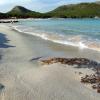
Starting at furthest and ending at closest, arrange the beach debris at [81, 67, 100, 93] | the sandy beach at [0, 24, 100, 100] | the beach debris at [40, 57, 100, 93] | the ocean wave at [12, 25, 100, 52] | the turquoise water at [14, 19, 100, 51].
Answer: the turquoise water at [14, 19, 100, 51]
the ocean wave at [12, 25, 100, 52]
the beach debris at [40, 57, 100, 93]
the beach debris at [81, 67, 100, 93]
the sandy beach at [0, 24, 100, 100]

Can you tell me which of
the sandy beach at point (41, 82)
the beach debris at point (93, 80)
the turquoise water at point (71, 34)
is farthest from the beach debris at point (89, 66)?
the turquoise water at point (71, 34)

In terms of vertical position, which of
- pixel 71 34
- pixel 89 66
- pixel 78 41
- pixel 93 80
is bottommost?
pixel 71 34

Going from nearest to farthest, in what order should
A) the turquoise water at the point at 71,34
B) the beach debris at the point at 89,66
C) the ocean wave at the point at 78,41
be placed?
the beach debris at the point at 89,66 < the ocean wave at the point at 78,41 < the turquoise water at the point at 71,34

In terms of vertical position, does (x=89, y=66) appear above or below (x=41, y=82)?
below

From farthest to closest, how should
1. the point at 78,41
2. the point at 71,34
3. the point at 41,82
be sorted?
the point at 71,34
the point at 78,41
the point at 41,82

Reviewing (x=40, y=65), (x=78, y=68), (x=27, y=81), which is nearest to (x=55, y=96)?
(x=27, y=81)

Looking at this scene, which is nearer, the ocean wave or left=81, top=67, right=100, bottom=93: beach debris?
left=81, top=67, right=100, bottom=93: beach debris

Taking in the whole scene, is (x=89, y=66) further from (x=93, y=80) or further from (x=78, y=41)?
(x=78, y=41)

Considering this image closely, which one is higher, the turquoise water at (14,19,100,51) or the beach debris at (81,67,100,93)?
the beach debris at (81,67,100,93)

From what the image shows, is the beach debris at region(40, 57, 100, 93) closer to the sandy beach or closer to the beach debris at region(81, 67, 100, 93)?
the beach debris at region(81, 67, 100, 93)

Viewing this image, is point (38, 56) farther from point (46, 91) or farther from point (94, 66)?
point (46, 91)

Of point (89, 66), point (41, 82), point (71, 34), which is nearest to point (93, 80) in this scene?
point (41, 82)

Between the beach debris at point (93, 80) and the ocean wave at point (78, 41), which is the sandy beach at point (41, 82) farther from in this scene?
the ocean wave at point (78, 41)

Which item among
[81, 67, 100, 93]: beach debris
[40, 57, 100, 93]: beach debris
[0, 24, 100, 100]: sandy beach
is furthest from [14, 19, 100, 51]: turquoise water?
[81, 67, 100, 93]: beach debris
